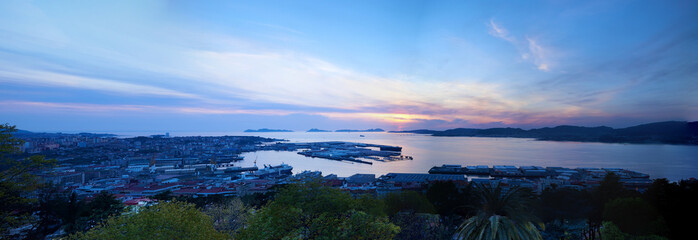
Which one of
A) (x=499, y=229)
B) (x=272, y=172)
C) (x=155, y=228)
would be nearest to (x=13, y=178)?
(x=155, y=228)

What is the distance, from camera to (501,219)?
4062 millimetres

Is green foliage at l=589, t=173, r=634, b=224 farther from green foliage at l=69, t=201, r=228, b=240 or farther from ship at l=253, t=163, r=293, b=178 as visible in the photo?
ship at l=253, t=163, r=293, b=178

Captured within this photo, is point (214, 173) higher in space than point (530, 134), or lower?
lower

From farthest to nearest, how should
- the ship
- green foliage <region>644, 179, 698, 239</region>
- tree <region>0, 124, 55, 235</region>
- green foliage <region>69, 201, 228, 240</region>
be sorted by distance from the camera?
the ship
green foliage <region>644, 179, 698, 239</region>
tree <region>0, 124, 55, 235</region>
green foliage <region>69, 201, 228, 240</region>

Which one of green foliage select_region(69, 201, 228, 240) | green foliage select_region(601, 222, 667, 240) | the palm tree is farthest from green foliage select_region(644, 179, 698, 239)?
green foliage select_region(69, 201, 228, 240)

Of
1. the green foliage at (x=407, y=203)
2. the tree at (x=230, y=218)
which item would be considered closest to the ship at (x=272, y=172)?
the tree at (x=230, y=218)

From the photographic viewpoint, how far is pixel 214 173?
3866 cm

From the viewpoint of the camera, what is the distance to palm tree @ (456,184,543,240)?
13.0 feet

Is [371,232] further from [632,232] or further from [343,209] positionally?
[632,232]

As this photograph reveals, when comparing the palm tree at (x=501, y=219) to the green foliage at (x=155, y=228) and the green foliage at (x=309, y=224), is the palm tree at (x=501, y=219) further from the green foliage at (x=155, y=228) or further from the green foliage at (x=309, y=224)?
the green foliage at (x=155, y=228)

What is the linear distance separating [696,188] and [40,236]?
818 inches

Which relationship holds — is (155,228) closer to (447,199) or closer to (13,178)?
(13,178)

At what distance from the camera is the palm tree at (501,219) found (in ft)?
13.0

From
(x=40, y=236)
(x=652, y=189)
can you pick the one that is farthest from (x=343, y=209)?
(x=40, y=236)
